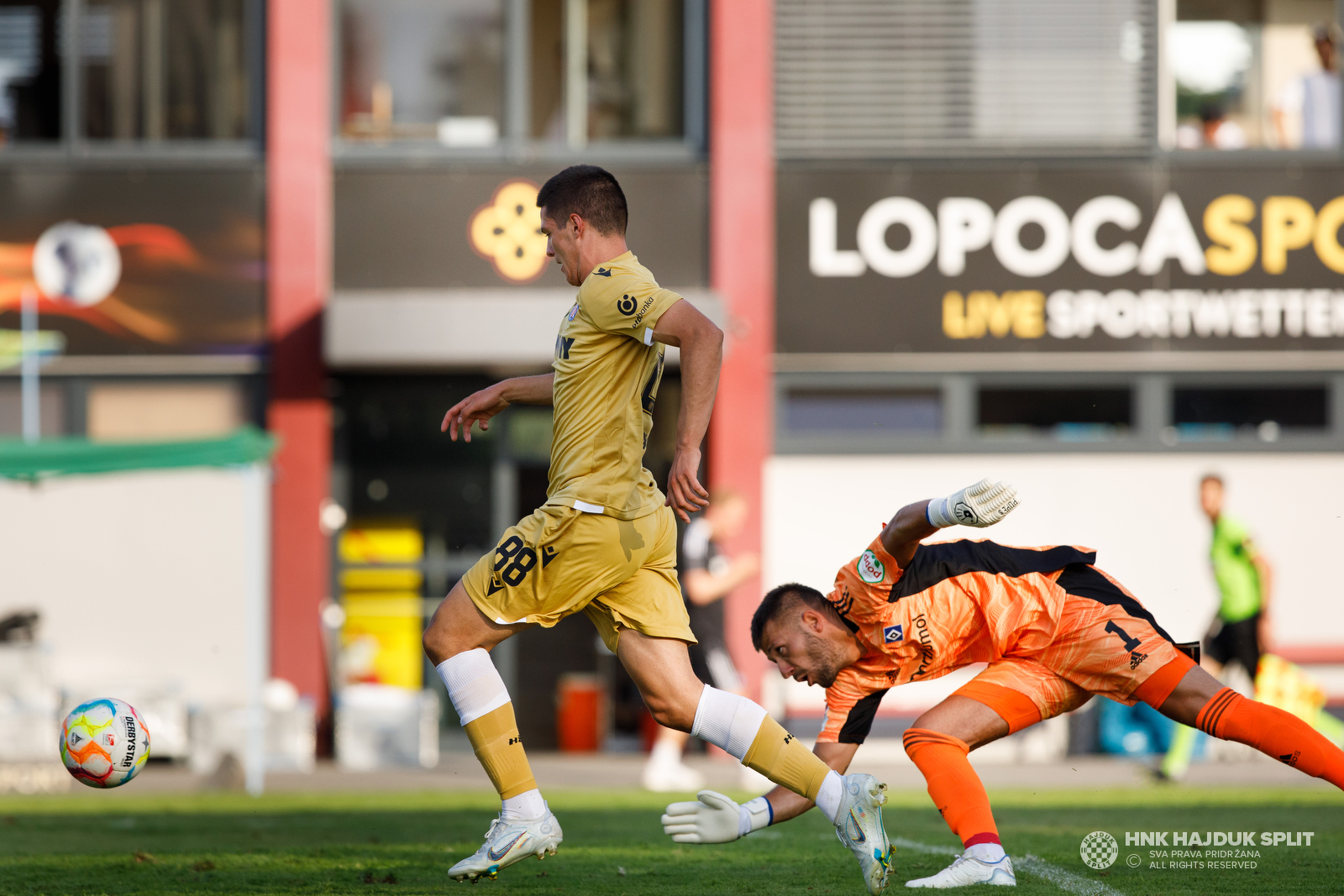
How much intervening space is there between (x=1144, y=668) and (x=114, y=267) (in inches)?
417

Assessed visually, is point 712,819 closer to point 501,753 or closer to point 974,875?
point 501,753

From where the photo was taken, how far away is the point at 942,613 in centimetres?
485

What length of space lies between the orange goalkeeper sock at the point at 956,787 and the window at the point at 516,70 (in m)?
9.46

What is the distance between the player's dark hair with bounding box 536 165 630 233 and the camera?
4.77 m

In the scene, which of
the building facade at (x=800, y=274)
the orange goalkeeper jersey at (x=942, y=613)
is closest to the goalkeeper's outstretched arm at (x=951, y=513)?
the orange goalkeeper jersey at (x=942, y=613)

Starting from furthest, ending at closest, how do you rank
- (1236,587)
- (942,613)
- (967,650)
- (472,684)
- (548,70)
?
(548,70) → (1236,587) → (967,650) → (942,613) → (472,684)

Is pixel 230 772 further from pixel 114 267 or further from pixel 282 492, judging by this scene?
pixel 114 267

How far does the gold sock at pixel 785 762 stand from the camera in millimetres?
4539

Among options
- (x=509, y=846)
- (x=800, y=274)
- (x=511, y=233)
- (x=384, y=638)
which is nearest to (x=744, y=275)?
(x=800, y=274)

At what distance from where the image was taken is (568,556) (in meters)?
4.61

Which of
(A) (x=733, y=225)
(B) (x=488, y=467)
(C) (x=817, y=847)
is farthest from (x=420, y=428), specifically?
(C) (x=817, y=847)

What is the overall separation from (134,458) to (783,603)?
620 cm

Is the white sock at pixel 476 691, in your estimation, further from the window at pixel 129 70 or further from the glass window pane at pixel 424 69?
the window at pixel 129 70

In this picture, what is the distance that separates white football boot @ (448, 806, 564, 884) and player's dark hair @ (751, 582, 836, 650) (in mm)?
887
